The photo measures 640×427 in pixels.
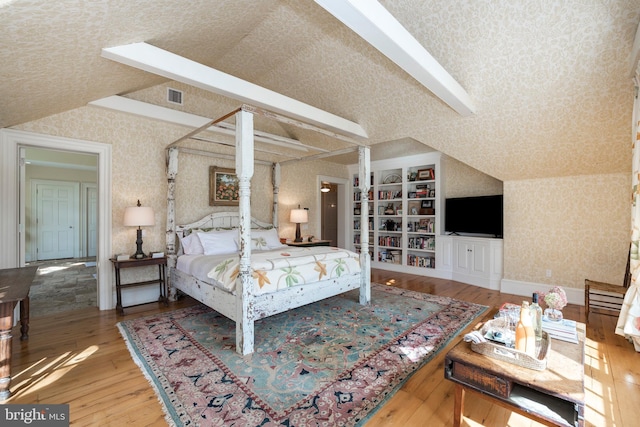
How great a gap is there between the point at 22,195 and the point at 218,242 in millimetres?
2237

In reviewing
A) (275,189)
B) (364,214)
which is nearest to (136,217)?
(275,189)

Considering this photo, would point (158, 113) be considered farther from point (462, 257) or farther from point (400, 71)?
point (462, 257)

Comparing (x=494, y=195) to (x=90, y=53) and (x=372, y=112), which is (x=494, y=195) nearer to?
(x=372, y=112)

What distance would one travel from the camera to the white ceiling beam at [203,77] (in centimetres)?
208

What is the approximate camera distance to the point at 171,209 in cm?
393

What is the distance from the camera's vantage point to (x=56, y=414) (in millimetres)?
1677

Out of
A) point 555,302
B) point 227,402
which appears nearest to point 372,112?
point 555,302

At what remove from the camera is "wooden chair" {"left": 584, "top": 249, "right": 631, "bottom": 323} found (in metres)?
3.20

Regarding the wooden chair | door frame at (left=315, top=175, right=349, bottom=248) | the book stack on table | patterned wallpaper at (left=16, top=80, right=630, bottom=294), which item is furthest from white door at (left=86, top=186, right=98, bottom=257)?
the wooden chair

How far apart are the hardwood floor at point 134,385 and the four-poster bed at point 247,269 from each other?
81cm

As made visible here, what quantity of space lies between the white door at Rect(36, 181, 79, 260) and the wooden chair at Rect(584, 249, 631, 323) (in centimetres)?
1048

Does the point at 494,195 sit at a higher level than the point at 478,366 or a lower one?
higher

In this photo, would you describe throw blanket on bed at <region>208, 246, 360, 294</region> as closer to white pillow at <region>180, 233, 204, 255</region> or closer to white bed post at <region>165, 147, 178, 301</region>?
white pillow at <region>180, 233, 204, 255</region>

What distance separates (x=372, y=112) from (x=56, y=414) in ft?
14.2
